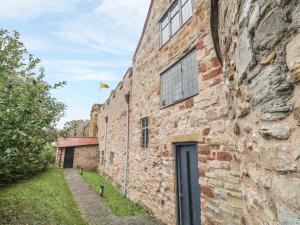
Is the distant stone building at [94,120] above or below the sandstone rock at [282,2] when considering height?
above

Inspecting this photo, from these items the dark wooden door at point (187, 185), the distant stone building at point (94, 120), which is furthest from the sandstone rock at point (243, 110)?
the distant stone building at point (94, 120)

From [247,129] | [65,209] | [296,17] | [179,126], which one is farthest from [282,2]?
[65,209]

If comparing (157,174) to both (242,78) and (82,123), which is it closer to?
(242,78)

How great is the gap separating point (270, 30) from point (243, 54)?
1.54ft

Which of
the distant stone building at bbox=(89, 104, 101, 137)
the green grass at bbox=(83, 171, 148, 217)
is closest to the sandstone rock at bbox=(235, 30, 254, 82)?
the green grass at bbox=(83, 171, 148, 217)

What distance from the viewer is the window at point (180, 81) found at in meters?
5.12

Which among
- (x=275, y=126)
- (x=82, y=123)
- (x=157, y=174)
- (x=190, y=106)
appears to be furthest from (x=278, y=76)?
(x=82, y=123)

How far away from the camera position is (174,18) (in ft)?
20.6

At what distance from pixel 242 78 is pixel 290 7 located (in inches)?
30.9

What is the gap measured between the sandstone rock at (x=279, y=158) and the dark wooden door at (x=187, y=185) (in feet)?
11.7

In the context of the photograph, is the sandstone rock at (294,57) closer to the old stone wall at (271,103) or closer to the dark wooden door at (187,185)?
the old stone wall at (271,103)

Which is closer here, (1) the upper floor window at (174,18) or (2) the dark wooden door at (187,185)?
(2) the dark wooden door at (187,185)

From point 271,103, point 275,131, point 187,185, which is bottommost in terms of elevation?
point 187,185

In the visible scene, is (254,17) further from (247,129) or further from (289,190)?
(289,190)
